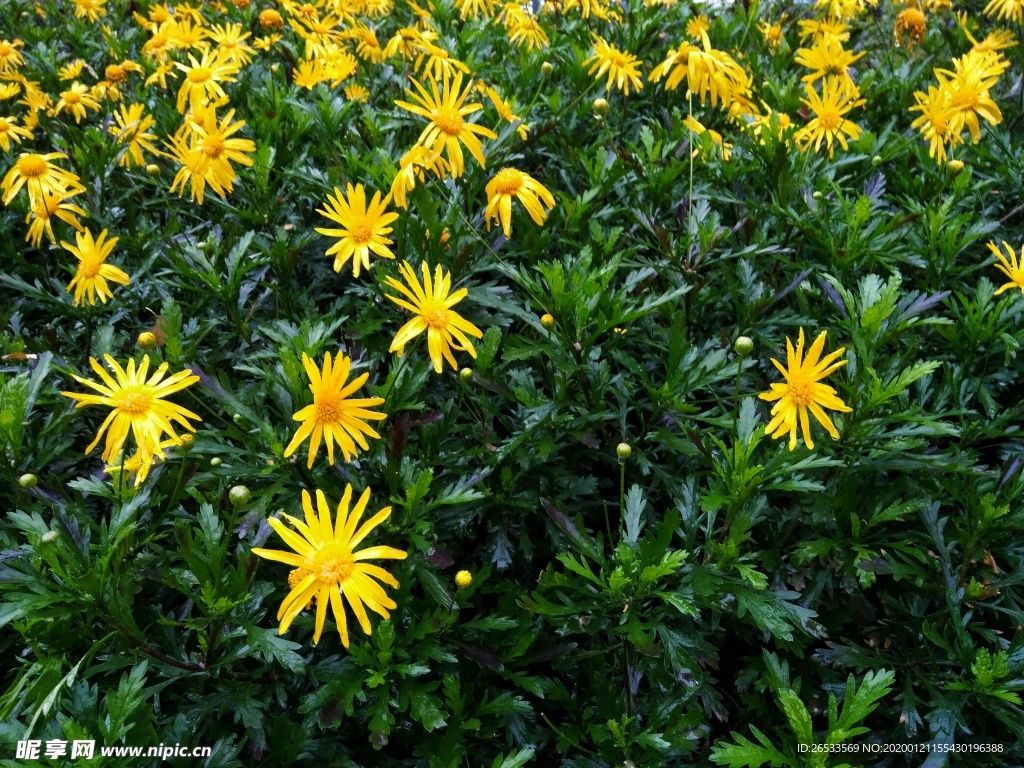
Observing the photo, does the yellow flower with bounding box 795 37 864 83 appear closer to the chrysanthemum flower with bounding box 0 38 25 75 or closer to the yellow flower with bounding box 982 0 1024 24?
the yellow flower with bounding box 982 0 1024 24

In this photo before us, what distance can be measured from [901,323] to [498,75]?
2.16 m

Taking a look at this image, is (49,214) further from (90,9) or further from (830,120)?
(830,120)

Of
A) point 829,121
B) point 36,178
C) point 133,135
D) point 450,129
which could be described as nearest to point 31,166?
point 36,178

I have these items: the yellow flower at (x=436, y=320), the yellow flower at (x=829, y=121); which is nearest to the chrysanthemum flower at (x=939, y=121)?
the yellow flower at (x=829, y=121)

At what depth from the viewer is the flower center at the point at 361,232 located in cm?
190

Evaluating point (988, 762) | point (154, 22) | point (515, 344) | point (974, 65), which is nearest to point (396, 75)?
point (154, 22)

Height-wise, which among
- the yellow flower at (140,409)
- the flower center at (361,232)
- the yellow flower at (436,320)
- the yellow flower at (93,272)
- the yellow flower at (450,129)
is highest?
the yellow flower at (450,129)

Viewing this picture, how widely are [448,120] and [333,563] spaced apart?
1.43 m

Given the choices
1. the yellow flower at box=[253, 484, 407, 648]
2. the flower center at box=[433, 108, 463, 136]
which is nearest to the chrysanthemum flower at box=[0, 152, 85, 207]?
the flower center at box=[433, 108, 463, 136]

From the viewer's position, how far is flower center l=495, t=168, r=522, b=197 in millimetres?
2033

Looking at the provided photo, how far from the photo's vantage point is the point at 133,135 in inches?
104

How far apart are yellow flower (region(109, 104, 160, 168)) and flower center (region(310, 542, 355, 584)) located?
1910 millimetres

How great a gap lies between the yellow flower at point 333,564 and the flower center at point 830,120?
7.31 ft

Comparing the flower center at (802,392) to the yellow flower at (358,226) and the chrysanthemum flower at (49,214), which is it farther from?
the chrysanthemum flower at (49,214)
